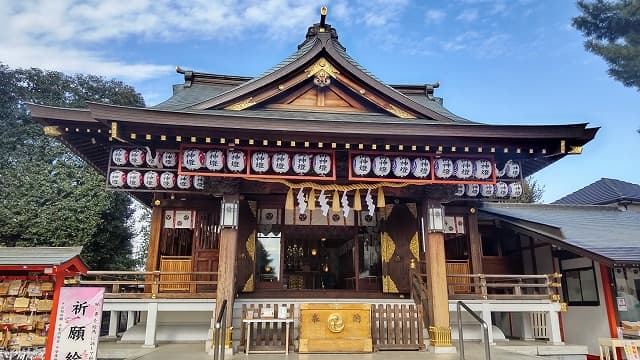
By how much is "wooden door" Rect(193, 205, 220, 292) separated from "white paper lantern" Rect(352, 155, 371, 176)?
193 inches

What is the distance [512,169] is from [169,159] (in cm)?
800

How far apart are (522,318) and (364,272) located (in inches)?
195

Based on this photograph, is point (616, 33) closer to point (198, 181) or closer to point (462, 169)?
point (462, 169)

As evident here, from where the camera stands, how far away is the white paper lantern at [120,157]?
8.73 metres

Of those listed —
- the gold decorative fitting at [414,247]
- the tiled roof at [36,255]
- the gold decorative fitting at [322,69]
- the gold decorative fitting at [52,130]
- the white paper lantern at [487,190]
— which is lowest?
the tiled roof at [36,255]

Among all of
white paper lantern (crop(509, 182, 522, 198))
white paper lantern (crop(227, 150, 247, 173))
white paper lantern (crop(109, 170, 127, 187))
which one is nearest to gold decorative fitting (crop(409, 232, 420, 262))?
white paper lantern (crop(509, 182, 522, 198))

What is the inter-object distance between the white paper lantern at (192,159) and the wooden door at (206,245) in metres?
3.65

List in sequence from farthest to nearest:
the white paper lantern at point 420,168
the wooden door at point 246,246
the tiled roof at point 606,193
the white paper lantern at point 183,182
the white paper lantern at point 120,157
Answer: the tiled roof at point 606,193 < the wooden door at point 246,246 < the white paper lantern at point 183,182 < the white paper lantern at point 420,168 < the white paper lantern at point 120,157

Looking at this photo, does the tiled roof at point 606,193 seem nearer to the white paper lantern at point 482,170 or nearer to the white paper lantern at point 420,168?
the white paper lantern at point 482,170

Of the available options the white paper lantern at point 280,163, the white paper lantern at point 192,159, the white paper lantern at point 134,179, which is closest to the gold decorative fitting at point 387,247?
the white paper lantern at point 280,163

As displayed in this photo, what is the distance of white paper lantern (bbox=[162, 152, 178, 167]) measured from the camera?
8.84m

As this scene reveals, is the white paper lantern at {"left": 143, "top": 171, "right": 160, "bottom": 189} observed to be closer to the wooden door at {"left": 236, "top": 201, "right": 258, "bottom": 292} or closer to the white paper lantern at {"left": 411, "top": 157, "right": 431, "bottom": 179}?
the wooden door at {"left": 236, "top": 201, "right": 258, "bottom": 292}

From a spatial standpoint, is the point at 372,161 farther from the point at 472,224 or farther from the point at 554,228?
the point at 554,228

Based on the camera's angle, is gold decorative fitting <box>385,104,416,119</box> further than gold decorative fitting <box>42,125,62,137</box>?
Yes
